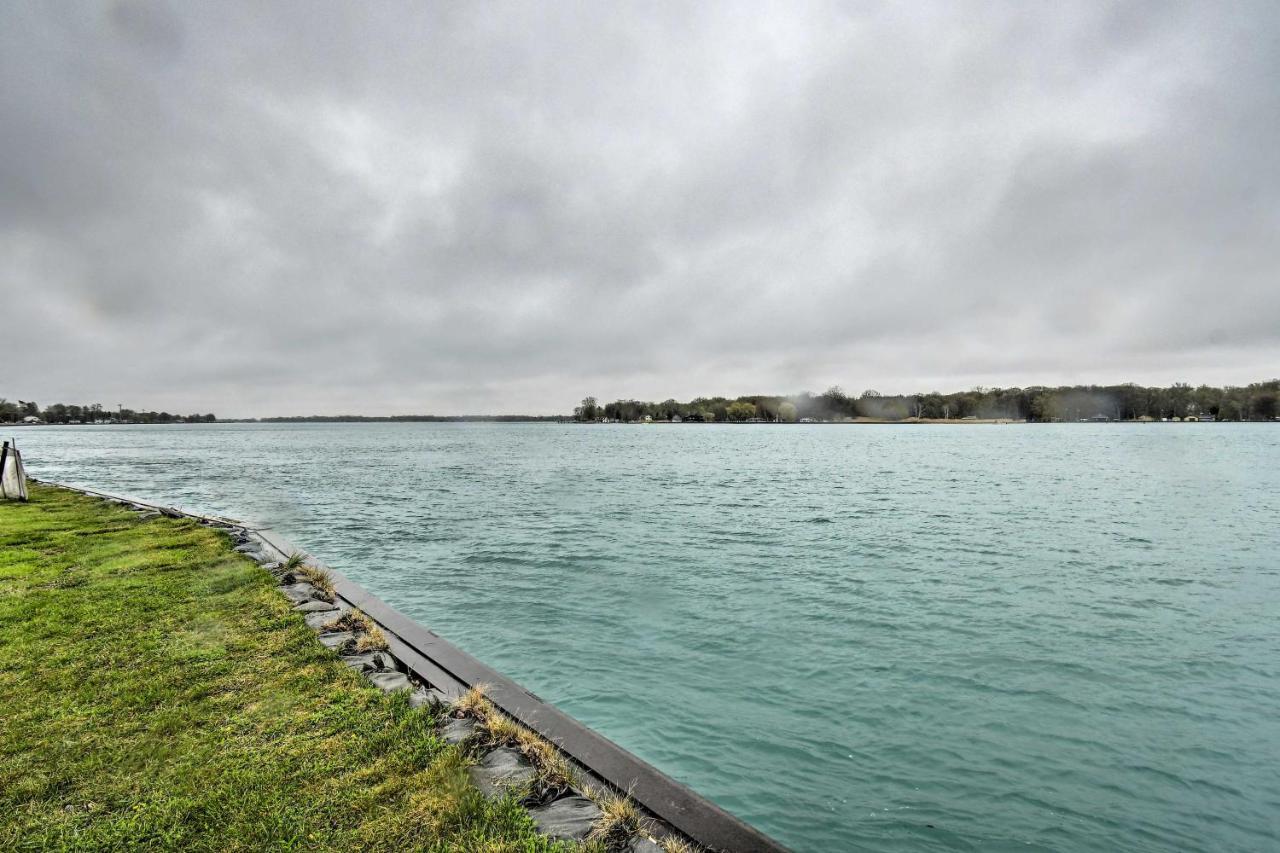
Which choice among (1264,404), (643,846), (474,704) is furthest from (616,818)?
(1264,404)

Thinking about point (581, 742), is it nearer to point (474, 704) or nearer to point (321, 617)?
point (474, 704)

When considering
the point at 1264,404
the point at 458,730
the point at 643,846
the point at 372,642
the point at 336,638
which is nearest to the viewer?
the point at 643,846

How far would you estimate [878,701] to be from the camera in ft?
25.8

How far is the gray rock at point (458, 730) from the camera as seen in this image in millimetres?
4682

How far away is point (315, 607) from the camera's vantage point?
26.5 feet

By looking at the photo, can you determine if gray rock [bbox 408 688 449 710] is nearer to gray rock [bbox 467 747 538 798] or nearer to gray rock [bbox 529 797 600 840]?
gray rock [bbox 467 747 538 798]

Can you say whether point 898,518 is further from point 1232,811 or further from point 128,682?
point 128,682

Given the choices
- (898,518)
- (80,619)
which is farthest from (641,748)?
(898,518)

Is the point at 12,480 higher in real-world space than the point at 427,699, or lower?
higher

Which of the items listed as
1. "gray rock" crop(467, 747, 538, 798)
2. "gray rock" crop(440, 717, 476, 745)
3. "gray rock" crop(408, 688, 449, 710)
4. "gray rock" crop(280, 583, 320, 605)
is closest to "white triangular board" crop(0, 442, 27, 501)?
"gray rock" crop(280, 583, 320, 605)

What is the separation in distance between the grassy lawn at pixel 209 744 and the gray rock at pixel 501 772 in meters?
0.16

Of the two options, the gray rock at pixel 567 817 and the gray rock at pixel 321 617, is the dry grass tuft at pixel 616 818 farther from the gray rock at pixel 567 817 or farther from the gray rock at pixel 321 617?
the gray rock at pixel 321 617

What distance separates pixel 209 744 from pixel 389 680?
1.48 metres

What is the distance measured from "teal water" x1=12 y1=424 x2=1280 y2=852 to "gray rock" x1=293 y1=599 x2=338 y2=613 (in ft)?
8.43
